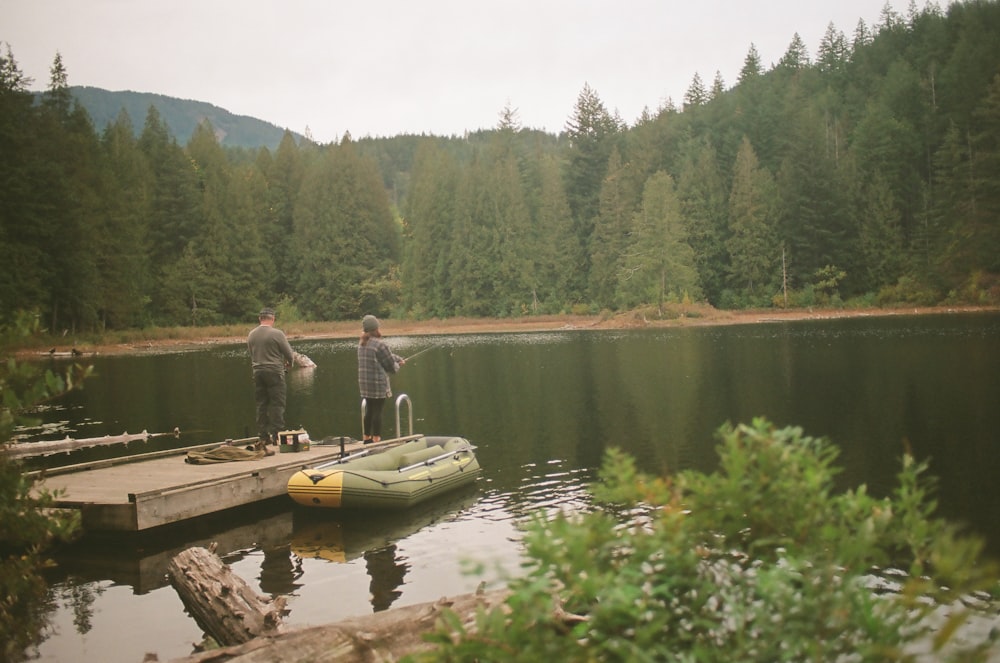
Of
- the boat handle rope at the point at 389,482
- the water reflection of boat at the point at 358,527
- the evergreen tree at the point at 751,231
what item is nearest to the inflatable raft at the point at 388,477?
the boat handle rope at the point at 389,482

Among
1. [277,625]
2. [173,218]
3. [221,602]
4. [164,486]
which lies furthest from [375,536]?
[173,218]

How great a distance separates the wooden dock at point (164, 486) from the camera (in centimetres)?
924

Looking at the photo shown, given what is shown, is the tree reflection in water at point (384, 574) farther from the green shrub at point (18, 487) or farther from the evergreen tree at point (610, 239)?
the evergreen tree at point (610, 239)

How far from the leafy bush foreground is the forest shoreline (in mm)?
45269

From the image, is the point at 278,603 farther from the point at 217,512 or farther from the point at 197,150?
the point at 197,150

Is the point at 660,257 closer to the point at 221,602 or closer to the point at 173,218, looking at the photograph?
the point at 173,218

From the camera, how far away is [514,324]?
6838 cm

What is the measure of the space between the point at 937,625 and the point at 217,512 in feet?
26.9

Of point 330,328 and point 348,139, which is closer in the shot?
point 330,328

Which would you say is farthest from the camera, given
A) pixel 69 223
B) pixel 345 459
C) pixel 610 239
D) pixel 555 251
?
pixel 555 251

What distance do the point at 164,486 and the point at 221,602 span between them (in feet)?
13.5

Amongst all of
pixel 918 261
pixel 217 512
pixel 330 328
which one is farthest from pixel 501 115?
pixel 217 512

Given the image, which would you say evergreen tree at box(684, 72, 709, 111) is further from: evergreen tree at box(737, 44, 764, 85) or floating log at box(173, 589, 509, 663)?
floating log at box(173, 589, 509, 663)

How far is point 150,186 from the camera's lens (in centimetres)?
6875
